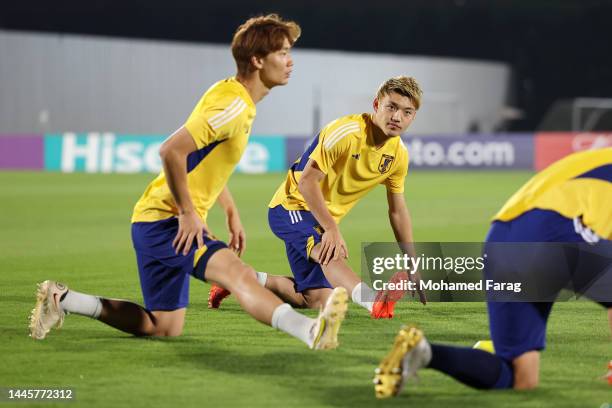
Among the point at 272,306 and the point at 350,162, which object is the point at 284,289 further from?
the point at 272,306

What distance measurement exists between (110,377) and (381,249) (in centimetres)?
611

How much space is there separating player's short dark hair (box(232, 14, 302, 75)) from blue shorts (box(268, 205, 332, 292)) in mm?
1958

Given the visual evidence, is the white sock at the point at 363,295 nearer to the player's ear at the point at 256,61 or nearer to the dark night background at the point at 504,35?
the player's ear at the point at 256,61

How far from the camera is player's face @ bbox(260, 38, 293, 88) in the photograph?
21.8 feet

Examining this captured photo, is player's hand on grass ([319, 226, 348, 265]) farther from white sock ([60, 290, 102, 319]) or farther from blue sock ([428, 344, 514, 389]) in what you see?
blue sock ([428, 344, 514, 389])

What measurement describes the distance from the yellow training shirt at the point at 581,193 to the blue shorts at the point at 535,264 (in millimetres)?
51

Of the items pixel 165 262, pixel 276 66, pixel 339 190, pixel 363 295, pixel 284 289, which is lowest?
pixel 284 289

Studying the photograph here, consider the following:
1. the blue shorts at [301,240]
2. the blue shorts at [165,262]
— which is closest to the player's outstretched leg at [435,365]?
the blue shorts at [165,262]

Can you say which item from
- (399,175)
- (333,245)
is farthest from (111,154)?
(333,245)

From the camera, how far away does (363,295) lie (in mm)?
8125

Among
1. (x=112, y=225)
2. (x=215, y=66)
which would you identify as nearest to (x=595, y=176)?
(x=112, y=225)

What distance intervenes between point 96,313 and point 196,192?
114 centimetres

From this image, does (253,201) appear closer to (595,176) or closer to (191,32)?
(595,176)

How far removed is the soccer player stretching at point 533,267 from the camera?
5.47 meters
